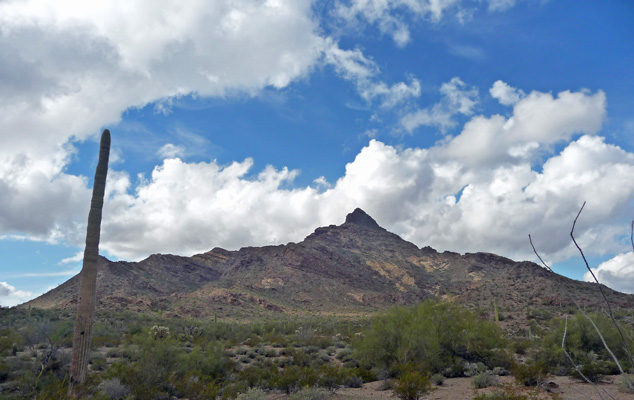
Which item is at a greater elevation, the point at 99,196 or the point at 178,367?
the point at 99,196

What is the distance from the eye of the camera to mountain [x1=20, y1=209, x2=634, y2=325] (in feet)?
196

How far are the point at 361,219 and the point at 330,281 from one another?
49304 millimetres

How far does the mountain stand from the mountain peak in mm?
320

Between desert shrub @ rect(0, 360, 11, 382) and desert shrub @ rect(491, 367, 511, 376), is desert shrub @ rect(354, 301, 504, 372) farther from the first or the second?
desert shrub @ rect(0, 360, 11, 382)

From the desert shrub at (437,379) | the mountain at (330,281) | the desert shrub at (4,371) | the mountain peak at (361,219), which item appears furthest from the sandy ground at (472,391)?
the mountain peak at (361,219)

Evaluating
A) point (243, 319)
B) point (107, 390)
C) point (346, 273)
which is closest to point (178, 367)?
point (107, 390)

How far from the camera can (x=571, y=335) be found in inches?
769

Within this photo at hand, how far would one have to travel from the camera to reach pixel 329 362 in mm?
22109

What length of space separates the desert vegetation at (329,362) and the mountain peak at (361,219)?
368ft

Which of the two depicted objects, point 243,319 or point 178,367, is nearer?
point 178,367

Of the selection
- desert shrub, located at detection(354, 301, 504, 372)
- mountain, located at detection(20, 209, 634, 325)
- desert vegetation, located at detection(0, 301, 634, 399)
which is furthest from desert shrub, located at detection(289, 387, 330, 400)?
mountain, located at detection(20, 209, 634, 325)

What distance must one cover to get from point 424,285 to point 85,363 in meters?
93.1

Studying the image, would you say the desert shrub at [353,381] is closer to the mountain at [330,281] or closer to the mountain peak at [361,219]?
the mountain at [330,281]

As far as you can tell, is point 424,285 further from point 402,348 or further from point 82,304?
point 82,304
